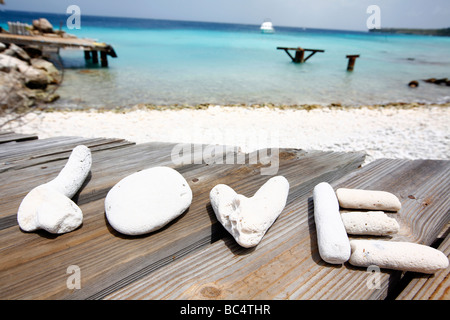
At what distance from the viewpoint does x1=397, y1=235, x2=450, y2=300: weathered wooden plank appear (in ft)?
3.19

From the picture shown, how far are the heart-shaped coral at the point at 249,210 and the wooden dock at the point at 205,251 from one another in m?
0.06

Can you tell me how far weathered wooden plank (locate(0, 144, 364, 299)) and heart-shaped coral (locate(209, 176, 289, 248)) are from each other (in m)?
0.12

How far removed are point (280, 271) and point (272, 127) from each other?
7469 mm

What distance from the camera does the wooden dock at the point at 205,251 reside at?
0.99 meters

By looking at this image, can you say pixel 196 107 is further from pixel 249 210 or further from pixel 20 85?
pixel 249 210

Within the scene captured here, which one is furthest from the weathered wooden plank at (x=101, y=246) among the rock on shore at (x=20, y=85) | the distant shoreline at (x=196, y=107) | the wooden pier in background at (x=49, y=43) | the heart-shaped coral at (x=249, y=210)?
the wooden pier in background at (x=49, y=43)

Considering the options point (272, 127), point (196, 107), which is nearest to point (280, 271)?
point (272, 127)

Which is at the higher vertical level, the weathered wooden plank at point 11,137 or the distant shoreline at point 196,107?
the weathered wooden plank at point 11,137

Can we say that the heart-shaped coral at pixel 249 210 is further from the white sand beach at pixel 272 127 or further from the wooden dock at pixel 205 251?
the white sand beach at pixel 272 127

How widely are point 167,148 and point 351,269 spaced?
1659 millimetres

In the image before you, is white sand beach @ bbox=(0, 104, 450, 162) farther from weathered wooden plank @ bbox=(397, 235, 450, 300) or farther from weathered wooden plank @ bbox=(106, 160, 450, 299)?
weathered wooden plank @ bbox=(397, 235, 450, 300)

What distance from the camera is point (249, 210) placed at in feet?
4.03
